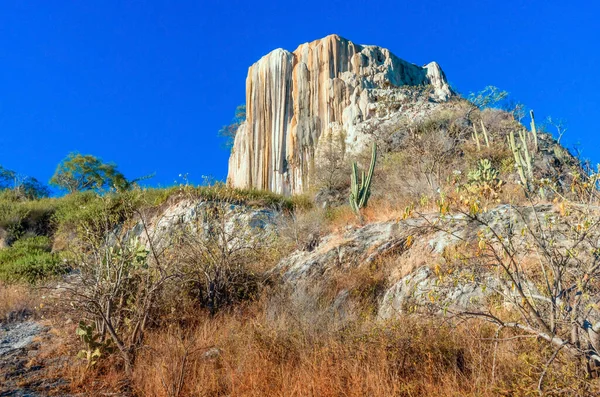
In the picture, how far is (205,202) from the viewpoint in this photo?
484 inches

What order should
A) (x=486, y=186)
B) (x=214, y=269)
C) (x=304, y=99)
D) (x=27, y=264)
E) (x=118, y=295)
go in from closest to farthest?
(x=486, y=186)
(x=118, y=295)
(x=214, y=269)
(x=27, y=264)
(x=304, y=99)

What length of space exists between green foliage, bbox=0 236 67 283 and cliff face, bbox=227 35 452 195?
11.8 m

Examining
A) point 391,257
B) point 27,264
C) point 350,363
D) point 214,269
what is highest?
point 27,264

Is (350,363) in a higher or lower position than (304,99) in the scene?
lower

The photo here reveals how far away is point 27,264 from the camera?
10.6m

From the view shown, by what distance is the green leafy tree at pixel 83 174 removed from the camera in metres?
28.1

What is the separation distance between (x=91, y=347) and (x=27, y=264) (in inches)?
294

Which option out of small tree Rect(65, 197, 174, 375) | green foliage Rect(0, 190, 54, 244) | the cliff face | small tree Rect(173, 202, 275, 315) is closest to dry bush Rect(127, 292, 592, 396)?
small tree Rect(65, 197, 174, 375)

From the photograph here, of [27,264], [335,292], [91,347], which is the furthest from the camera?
[27,264]

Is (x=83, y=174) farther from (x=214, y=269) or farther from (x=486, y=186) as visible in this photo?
(x=486, y=186)

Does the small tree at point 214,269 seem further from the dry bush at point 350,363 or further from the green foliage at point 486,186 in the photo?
the green foliage at point 486,186

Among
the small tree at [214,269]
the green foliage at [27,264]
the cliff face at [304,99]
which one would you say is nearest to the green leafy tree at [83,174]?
the cliff face at [304,99]

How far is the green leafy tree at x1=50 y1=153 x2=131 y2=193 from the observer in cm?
2806

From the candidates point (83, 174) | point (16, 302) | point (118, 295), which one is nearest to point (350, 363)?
point (118, 295)
